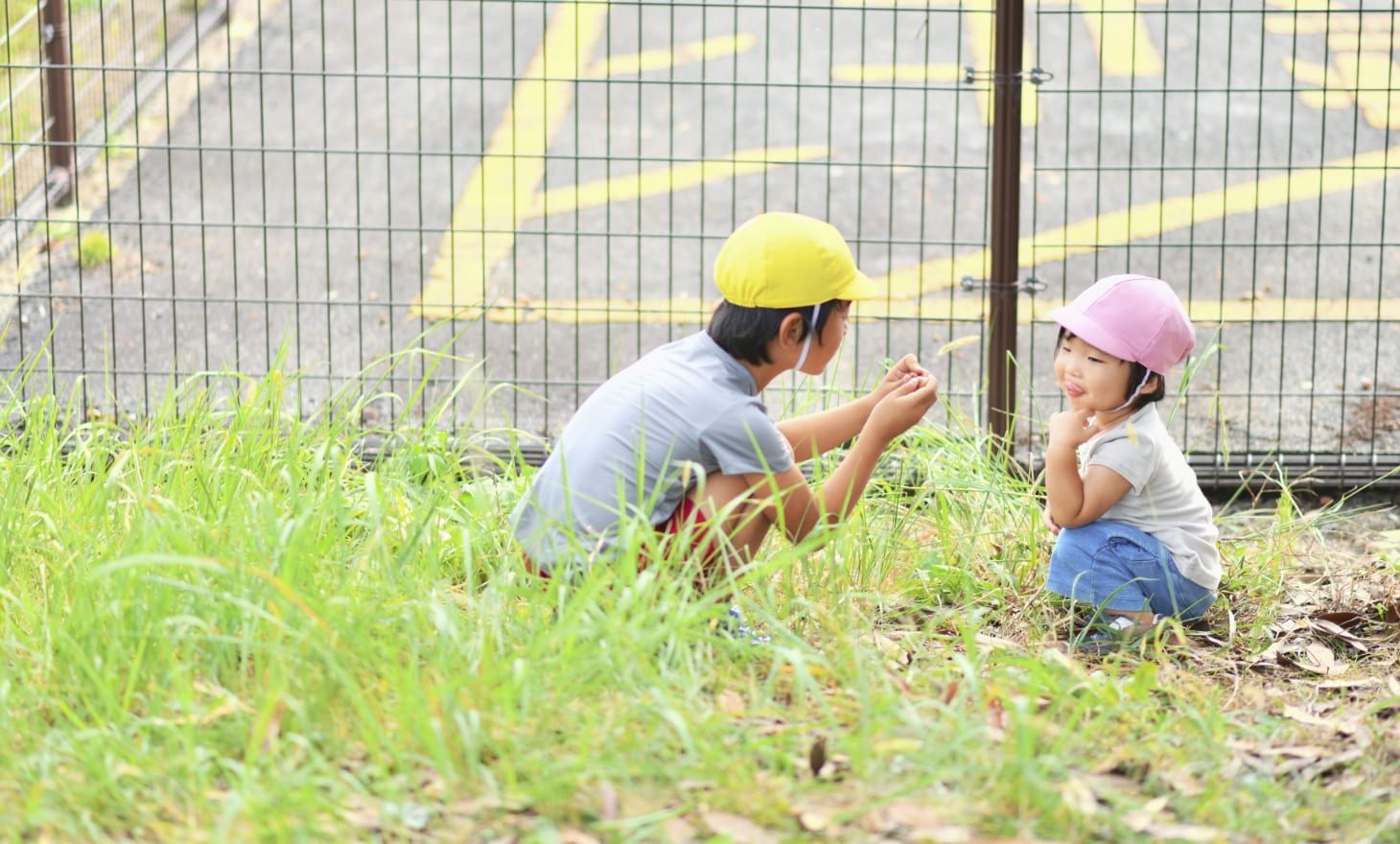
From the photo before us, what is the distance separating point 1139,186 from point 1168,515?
435 centimetres

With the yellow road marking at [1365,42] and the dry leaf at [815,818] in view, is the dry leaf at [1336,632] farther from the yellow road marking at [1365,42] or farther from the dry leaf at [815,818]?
the yellow road marking at [1365,42]

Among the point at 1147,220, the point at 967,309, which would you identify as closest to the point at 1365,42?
the point at 1147,220

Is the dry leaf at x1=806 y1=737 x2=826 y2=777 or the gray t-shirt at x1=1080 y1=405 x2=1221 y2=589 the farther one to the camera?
the gray t-shirt at x1=1080 y1=405 x2=1221 y2=589

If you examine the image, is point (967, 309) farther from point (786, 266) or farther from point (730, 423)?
point (730, 423)

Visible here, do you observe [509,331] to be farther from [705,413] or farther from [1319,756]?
[1319,756]

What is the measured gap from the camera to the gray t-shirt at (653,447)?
10.3 ft

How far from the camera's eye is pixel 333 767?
244 cm

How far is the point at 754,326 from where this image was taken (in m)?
3.25

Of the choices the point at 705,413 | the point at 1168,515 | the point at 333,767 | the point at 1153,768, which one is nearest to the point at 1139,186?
the point at 1168,515

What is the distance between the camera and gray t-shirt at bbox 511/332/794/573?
10.3ft

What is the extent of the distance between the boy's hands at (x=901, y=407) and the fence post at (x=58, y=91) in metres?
3.83

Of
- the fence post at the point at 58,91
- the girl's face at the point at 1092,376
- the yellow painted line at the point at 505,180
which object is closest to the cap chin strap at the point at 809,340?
the girl's face at the point at 1092,376

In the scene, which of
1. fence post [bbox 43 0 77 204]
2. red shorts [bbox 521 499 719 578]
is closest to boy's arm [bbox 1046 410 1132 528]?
red shorts [bbox 521 499 719 578]

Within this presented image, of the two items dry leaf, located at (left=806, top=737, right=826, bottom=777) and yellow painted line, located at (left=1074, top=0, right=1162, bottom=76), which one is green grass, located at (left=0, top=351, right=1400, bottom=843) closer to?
dry leaf, located at (left=806, top=737, right=826, bottom=777)
